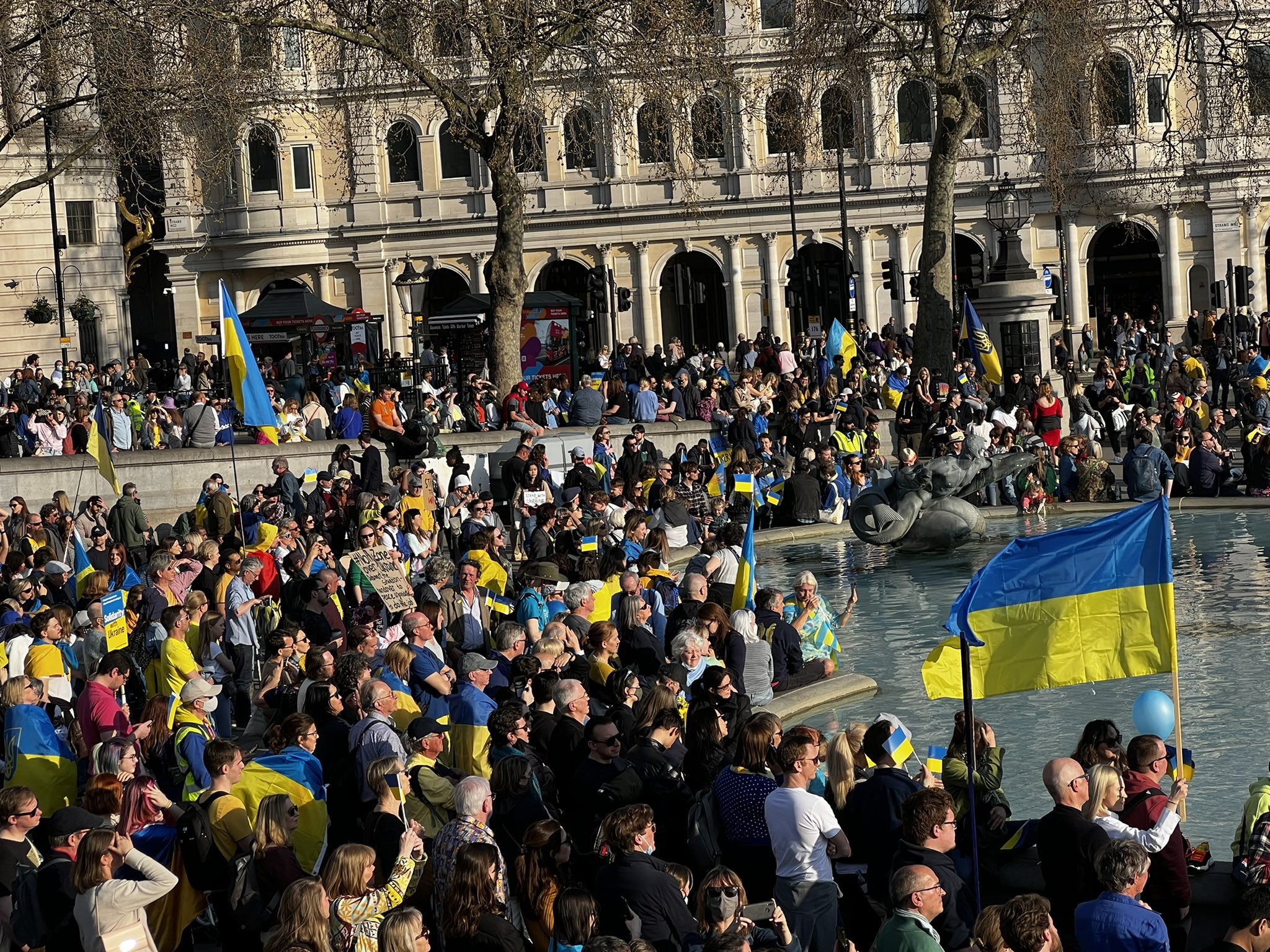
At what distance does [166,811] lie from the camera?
9.75m

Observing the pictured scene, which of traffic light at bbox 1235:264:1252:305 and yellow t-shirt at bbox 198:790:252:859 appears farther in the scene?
traffic light at bbox 1235:264:1252:305

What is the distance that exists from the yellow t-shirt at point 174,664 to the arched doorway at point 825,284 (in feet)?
105

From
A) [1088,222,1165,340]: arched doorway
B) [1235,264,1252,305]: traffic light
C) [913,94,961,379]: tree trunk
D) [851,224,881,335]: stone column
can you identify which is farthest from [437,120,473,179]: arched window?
[913,94,961,379]: tree trunk

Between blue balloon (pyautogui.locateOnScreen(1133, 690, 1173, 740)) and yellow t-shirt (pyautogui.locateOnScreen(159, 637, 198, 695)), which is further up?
yellow t-shirt (pyautogui.locateOnScreen(159, 637, 198, 695))

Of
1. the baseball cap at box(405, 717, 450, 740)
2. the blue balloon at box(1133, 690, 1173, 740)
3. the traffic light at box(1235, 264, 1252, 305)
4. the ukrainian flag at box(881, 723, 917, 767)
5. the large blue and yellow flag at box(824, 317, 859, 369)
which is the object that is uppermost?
the traffic light at box(1235, 264, 1252, 305)

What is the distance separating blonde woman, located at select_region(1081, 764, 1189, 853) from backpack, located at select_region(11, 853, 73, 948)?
4.29 metres

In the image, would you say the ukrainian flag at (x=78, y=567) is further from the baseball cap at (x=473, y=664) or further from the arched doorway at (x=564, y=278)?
the arched doorway at (x=564, y=278)

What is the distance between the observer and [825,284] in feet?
148

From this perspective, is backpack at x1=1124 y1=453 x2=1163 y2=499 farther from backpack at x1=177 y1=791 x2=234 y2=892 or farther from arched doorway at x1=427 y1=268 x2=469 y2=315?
arched doorway at x1=427 y1=268 x2=469 y2=315

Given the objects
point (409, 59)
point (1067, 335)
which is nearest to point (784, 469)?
point (409, 59)

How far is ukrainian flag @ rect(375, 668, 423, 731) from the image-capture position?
1154 centimetres

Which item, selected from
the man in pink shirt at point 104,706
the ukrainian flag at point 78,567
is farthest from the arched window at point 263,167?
the man in pink shirt at point 104,706

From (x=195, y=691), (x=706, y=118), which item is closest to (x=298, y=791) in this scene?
(x=195, y=691)

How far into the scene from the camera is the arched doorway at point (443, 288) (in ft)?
197
